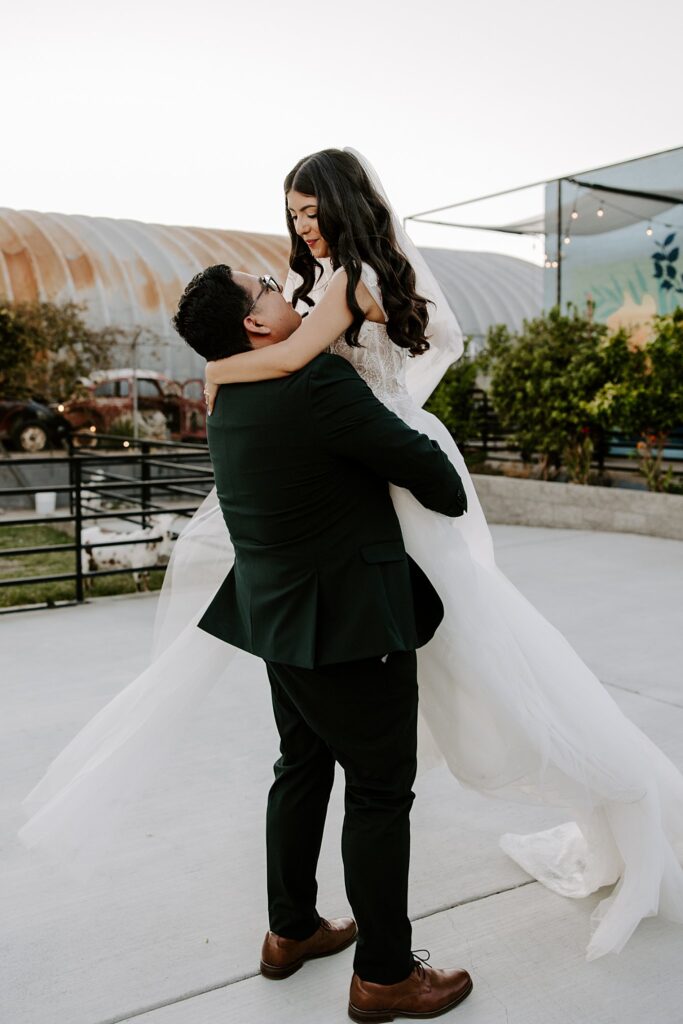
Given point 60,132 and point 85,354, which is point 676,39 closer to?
point 85,354

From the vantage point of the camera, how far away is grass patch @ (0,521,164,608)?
8453 mm

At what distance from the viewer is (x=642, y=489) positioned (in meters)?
11.1

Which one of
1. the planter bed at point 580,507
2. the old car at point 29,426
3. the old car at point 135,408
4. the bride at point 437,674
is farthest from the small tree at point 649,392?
the old car at point 135,408

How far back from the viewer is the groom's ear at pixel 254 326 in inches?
80.0

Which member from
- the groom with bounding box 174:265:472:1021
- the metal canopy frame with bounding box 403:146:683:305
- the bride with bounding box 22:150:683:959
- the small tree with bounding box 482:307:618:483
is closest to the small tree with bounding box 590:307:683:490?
the small tree with bounding box 482:307:618:483

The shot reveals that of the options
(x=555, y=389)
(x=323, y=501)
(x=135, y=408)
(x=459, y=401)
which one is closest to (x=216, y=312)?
(x=323, y=501)

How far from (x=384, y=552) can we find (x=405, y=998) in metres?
1.04

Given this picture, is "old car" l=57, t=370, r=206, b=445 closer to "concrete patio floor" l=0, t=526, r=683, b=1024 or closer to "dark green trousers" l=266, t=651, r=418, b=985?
"concrete patio floor" l=0, t=526, r=683, b=1024

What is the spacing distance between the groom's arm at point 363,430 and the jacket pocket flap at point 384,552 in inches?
6.1

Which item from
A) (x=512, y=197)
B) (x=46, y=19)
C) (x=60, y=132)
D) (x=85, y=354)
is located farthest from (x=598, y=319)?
(x=60, y=132)

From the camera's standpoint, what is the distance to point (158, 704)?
236cm

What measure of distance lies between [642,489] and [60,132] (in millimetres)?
24815

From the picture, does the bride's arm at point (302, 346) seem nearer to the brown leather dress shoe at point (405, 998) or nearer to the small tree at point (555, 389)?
the brown leather dress shoe at point (405, 998)

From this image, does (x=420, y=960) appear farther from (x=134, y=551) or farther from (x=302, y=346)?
(x=134, y=551)
